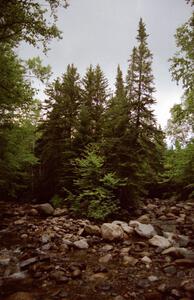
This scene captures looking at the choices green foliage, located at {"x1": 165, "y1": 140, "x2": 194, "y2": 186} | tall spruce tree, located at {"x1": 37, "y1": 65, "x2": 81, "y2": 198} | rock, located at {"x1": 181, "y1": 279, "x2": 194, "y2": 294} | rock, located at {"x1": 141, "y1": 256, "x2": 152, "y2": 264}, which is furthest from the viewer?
tall spruce tree, located at {"x1": 37, "y1": 65, "x2": 81, "y2": 198}

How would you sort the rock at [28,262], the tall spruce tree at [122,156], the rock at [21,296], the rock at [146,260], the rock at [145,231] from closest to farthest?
the rock at [21,296], the rock at [28,262], the rock at [146,260], the rock at [145,231], the tall spruce tree at [122,156]

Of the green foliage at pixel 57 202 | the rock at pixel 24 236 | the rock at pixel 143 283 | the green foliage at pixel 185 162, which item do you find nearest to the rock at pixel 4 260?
the rock at pixel 24 236

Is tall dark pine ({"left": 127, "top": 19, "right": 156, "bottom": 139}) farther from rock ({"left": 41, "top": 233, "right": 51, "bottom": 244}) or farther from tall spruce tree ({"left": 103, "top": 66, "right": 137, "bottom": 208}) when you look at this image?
rock ({"left": 41, "top": 233, "right": 51, "bottom": 244})

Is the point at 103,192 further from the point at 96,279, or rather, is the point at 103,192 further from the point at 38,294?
the point at 38,294

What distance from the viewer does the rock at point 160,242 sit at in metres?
10.7

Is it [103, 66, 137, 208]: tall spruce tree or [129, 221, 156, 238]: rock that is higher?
[103, 66, 137, 208]: tall spruce tree

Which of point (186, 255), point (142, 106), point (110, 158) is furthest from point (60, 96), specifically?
point (186, 255)

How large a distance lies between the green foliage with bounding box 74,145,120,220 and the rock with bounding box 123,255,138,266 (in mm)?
5577

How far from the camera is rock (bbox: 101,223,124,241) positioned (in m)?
11.7

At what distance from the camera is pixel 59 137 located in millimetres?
23219

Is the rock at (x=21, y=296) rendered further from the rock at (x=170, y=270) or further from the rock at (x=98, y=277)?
the rock at (x=170, y=270)

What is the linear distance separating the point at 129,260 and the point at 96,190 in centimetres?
702

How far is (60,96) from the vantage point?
24.5 metres

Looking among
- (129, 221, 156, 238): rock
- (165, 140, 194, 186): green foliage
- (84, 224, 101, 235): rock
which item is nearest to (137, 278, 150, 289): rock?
(129, 221, 156, 238): rock
